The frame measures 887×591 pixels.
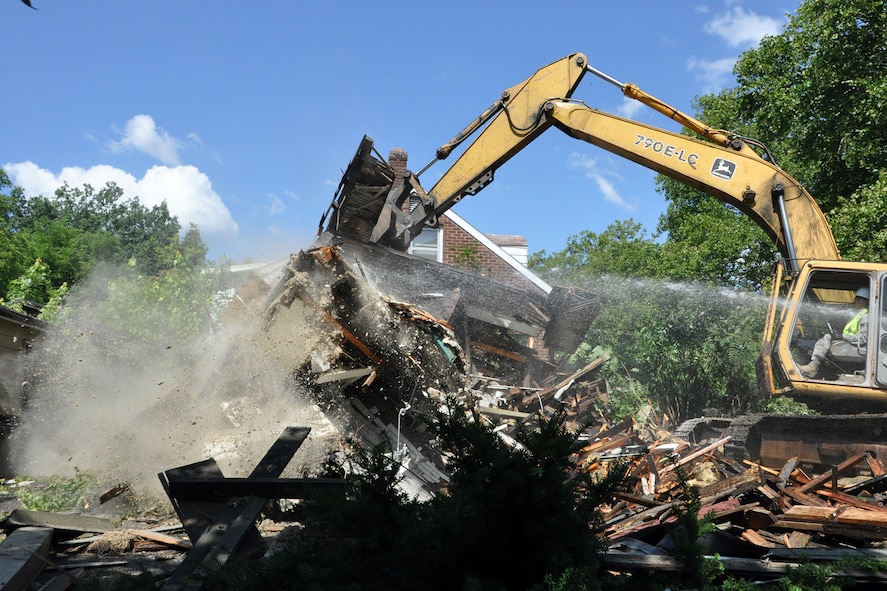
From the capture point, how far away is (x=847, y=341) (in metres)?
7.32

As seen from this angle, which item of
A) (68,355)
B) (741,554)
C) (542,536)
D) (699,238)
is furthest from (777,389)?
(699,238)

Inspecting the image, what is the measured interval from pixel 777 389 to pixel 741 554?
381 cm

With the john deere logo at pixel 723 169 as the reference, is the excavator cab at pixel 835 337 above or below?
below

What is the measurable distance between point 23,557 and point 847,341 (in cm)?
768

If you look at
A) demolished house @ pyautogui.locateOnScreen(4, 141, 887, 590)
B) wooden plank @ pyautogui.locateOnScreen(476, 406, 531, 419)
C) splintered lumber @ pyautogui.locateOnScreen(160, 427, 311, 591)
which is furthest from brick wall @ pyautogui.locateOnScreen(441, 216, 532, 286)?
splintered lumber @ pyautogui.locateOnScreen(160, 427, 311, 591)

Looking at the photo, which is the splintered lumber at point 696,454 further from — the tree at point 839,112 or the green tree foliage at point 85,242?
the green tree foliage at point 85,242

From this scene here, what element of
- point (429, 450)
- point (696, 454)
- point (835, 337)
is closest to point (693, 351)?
point (696, 454)

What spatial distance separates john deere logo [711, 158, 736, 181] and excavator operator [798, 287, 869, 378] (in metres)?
2.04

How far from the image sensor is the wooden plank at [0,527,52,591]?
412cm

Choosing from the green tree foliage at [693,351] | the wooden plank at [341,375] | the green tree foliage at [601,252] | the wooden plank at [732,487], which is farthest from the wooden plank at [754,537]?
the green tree foliage at [601,252]

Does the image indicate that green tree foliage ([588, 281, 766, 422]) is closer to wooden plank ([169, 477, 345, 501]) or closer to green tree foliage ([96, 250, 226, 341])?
green tree foliage ([96, 250, 226, 341])

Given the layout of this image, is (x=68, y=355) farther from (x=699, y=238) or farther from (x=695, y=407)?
(x=699, y=238)

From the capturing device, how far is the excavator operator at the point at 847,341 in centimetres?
717

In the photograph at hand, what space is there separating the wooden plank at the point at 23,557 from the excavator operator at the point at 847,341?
23.8 feet
